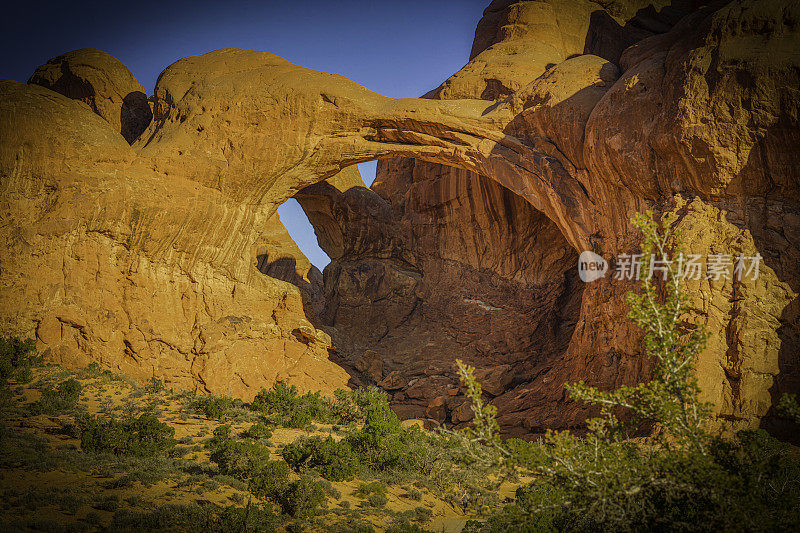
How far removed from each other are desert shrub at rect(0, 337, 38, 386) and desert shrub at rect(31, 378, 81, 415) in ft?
2.94

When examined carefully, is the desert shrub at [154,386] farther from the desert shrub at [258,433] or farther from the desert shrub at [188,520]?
the desert shrub at [188,520]

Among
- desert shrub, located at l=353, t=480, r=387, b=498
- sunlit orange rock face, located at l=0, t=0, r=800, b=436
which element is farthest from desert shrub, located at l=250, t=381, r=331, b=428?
desert shrub, located at l=353, t=480, r=387, b=498

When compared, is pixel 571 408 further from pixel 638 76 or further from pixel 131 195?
pixel 131 195

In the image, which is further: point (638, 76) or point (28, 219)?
point (28, 219)

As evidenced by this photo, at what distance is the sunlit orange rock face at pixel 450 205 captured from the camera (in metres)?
11.6

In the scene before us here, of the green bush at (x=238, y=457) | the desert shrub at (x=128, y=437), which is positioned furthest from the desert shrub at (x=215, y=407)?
the green bush at (x=238, y=457)

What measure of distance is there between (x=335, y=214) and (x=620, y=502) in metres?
20.7

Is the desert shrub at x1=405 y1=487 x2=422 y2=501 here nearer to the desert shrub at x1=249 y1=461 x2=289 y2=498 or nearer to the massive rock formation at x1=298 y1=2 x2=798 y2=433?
the desert shrub at x1=249 y1=461 x2=289 y2=498

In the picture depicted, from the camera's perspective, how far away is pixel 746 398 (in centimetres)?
1097

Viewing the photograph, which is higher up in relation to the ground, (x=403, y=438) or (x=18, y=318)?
(x=18, y=318)

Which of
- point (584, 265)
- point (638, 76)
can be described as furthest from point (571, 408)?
point (638, 76)

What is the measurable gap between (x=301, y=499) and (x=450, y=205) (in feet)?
57.4

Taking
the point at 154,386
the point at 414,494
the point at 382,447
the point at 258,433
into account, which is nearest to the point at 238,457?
the point at 258,433

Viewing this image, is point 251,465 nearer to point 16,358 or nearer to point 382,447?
point 382,447
